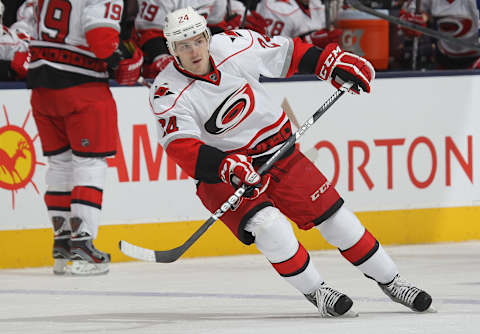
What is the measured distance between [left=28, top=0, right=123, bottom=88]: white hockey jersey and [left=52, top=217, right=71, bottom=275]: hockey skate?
678 millimetres

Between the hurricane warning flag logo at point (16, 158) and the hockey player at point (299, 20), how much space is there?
2.10 metres

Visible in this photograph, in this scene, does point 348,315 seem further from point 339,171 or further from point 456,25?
point 456,25

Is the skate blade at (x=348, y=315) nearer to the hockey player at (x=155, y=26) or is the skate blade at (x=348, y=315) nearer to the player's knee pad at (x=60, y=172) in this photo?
the player's knee pad at (x=60, y=172)

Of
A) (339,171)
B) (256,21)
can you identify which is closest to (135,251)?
(339,171)

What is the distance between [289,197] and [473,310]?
758mm

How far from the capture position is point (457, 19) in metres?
8.20

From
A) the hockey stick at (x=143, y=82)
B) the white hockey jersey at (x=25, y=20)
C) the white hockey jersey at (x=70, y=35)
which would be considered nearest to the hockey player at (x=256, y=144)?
the white hockey jersey at (x=70, y=35)

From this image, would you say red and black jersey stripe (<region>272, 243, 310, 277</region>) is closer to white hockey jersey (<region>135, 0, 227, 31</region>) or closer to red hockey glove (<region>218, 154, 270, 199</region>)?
red hockey glove (<region>218, 154, 270, 199</region>)

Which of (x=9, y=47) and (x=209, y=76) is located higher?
(x=209, y=76)

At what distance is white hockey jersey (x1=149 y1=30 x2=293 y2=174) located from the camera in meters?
4.43

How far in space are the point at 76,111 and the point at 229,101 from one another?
1.61 m

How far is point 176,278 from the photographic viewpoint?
5922 mm

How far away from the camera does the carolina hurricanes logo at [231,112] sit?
4496mm

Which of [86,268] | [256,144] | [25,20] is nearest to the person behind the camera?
[256,144]
